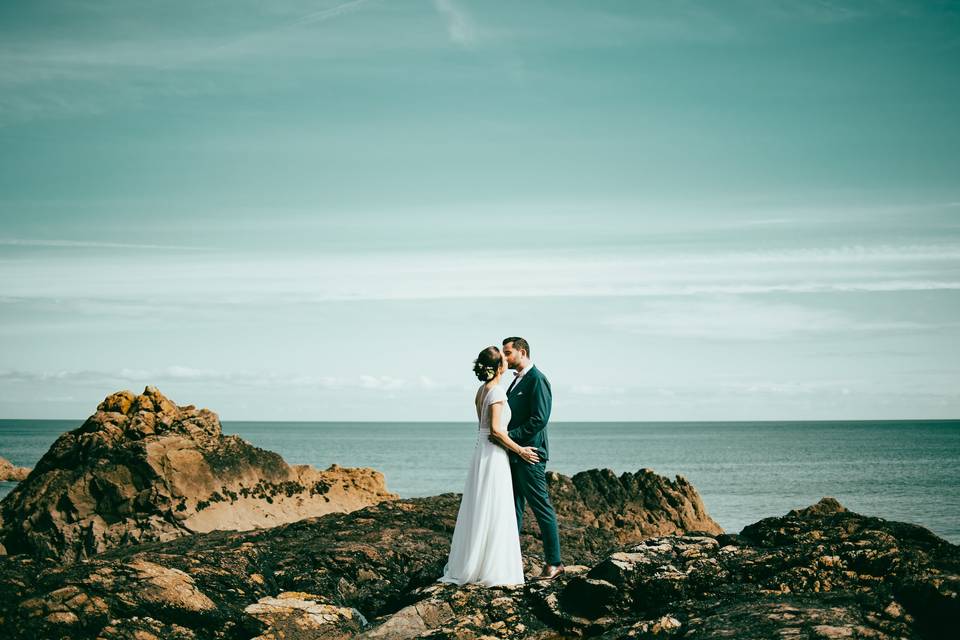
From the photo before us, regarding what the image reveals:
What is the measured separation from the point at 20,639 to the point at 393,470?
69.5 meters

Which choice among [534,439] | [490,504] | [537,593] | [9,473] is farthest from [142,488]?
[9,473]

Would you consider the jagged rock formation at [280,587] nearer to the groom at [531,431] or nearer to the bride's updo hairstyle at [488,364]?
the groom at [531,431]

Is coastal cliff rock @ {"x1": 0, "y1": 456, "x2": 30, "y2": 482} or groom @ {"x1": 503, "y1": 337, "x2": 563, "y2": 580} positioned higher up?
groom @ {"x1": 503, "y1": 337, "x2": 563, "y2": 580}

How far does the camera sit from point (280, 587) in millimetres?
9938

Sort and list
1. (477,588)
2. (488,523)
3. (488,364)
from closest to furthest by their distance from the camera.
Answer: (477,588) → (488,364) → (488,523)

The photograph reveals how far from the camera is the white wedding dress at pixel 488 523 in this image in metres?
9.55

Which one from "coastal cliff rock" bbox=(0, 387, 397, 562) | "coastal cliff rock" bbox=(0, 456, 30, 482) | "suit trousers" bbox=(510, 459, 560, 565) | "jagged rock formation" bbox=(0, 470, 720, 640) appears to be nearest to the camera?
"jagged rock formation" bbox=(0, 470, 720, 640)

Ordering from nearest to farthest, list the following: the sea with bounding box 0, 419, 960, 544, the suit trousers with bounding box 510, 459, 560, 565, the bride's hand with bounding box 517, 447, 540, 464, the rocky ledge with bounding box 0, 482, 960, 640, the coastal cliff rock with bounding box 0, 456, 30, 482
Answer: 1. the rocky ledge with bounding box 0, 482, 960, 640
2. the bride's hand with bounding box 517, 447, 540, 464
3. the suit trousers with bounding box 510, 459, 560, 565
4. the sea with bounding box 0, 419, 960, 544
5. the coastal cliff rock with bounding box 0, 456, 30, 482

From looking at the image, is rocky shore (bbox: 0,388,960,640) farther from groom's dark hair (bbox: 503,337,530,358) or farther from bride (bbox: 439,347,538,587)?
groom's dark hair (bbox: 503,337,530,358)

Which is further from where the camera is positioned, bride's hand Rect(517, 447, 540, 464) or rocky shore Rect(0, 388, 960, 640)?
bride's hand Rect(517, 447, 540, 464)

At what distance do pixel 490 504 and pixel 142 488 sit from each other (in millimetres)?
10484

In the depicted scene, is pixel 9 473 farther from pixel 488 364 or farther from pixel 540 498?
pixel 488 364

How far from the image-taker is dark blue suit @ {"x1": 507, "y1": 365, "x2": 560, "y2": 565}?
9.80 metres

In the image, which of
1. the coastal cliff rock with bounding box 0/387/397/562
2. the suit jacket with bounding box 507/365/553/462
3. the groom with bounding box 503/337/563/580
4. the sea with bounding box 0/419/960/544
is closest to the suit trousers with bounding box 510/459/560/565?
the groom with bounding box 503/337/563/580
